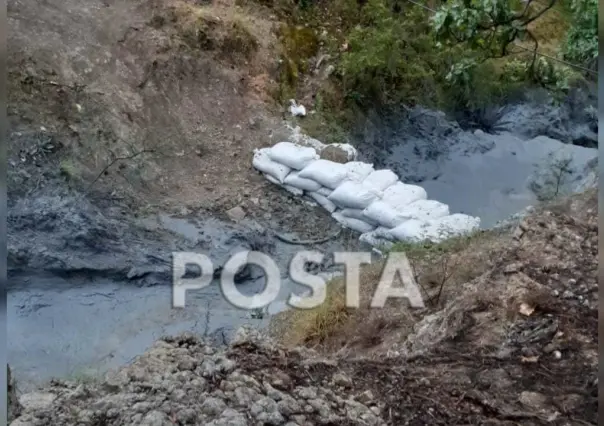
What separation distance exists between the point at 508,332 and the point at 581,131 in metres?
2.62

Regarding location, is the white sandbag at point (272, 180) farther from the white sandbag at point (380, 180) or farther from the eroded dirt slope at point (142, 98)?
the white sandbag at point (380, 180)

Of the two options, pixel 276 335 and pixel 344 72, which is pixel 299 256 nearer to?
pixel 276 335

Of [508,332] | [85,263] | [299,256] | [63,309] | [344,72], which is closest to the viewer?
[508,332]

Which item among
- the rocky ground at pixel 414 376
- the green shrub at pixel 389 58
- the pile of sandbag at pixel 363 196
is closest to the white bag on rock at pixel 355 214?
the pile of sandbag at pixel 363 196

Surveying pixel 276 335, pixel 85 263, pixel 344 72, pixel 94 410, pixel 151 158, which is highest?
pixel 344 72

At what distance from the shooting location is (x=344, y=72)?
3.62 metres

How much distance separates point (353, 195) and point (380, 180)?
7.1 inches

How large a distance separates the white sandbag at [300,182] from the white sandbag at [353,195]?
0.12 metres

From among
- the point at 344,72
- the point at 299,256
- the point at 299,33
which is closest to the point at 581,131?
the point at 344,72

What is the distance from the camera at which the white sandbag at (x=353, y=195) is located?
290 cm

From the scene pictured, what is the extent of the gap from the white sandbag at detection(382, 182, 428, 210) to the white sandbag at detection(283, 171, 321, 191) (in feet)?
1.04

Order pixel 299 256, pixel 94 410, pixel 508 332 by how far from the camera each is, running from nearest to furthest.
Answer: pixel 94 410 < pixel 508 332 < pixel 299 256
